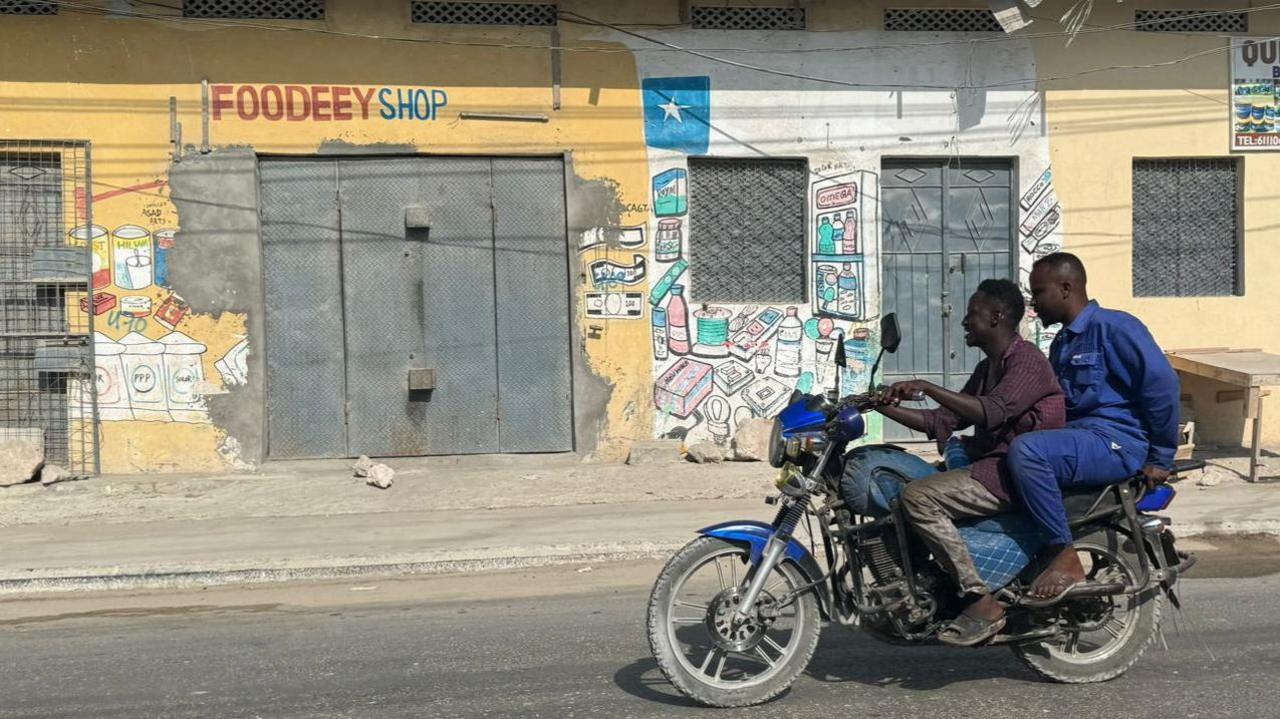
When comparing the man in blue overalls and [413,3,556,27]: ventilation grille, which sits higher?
[413,3,556,27]: ventilation grille

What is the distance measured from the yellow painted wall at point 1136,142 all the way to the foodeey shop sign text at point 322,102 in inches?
247

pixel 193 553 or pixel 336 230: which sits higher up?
pixel 336 230

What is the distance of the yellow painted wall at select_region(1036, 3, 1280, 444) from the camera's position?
11.6 metres

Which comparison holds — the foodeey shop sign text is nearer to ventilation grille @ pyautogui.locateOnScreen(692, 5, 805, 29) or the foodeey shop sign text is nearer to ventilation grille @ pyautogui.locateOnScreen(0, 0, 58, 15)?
ventilation grille @ pyautogui.locateOnScreen(0, 0, 58, 15)

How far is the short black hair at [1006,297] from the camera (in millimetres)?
4727

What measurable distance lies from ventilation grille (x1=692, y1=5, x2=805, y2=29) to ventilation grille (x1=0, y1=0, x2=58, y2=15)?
605cm

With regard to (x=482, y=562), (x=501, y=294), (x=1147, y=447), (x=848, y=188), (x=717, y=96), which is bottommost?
(x=482, y=562)

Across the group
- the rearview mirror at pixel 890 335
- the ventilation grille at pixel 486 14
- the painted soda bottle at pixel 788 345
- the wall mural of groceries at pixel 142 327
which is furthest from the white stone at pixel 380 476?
the rearview mirror at pixel 890 335

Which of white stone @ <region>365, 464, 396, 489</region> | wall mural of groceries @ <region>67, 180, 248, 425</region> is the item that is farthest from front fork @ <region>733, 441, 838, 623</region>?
wall mural of groceries @ <region>67, 180, 248, 425</region>

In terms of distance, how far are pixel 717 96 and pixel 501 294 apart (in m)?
A: 2.90

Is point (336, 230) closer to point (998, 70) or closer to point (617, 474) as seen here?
point (617, 474)

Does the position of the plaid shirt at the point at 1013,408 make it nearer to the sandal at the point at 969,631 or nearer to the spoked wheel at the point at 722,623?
the sandal at the point at 969,631

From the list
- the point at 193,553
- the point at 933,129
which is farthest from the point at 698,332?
the point at 193,553

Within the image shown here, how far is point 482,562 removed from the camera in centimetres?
779
